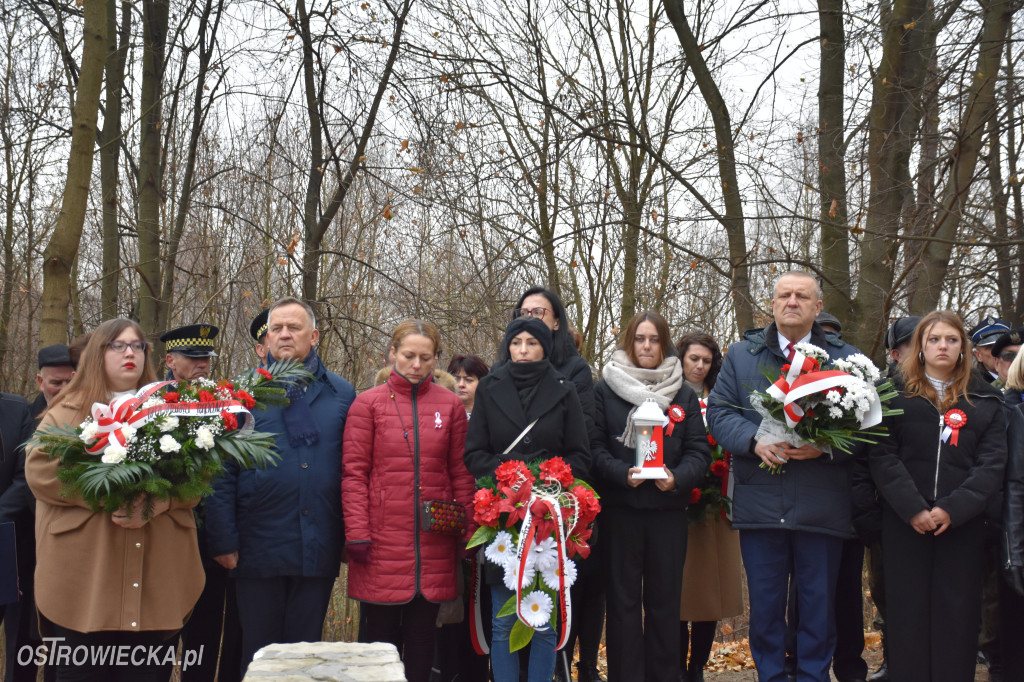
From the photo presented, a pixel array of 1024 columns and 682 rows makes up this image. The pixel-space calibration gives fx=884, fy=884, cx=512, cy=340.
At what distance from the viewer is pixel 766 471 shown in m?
4.98

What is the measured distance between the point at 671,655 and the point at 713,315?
25.8 ft

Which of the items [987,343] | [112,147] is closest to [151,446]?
[987,343]

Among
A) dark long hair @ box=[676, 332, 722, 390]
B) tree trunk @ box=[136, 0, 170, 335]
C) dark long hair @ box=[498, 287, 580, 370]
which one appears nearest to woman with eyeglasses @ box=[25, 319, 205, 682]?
dark long hair @ box=[498, 287, 580, 370]

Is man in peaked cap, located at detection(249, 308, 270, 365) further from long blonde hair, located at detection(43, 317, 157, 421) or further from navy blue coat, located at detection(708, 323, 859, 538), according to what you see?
navy blue coat, located at detection(708, 323, 859, 538)

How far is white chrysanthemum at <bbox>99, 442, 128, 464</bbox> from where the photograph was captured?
400 cm

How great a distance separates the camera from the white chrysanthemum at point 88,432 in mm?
4082

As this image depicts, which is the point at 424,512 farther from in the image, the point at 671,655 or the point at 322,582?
the point at 671,655

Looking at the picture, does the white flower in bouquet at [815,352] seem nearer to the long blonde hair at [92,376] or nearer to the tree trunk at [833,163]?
the long blonde hair at [92,376]

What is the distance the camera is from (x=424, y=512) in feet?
15.7

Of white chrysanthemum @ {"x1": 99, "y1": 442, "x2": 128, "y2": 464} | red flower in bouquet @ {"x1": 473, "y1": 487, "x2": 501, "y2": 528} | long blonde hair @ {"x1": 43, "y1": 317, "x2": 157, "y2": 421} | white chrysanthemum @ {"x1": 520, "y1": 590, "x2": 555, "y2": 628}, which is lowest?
white chrysanthemum @ {"x1": 520, "y1": 590, "x2": 555, "y2": 628}

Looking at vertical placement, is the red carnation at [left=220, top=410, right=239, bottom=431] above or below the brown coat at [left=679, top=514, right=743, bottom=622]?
above

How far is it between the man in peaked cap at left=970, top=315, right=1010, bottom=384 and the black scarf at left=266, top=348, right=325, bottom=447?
4.51 metres

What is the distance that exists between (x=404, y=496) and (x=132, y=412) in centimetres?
146

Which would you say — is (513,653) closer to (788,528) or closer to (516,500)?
(516,500)
